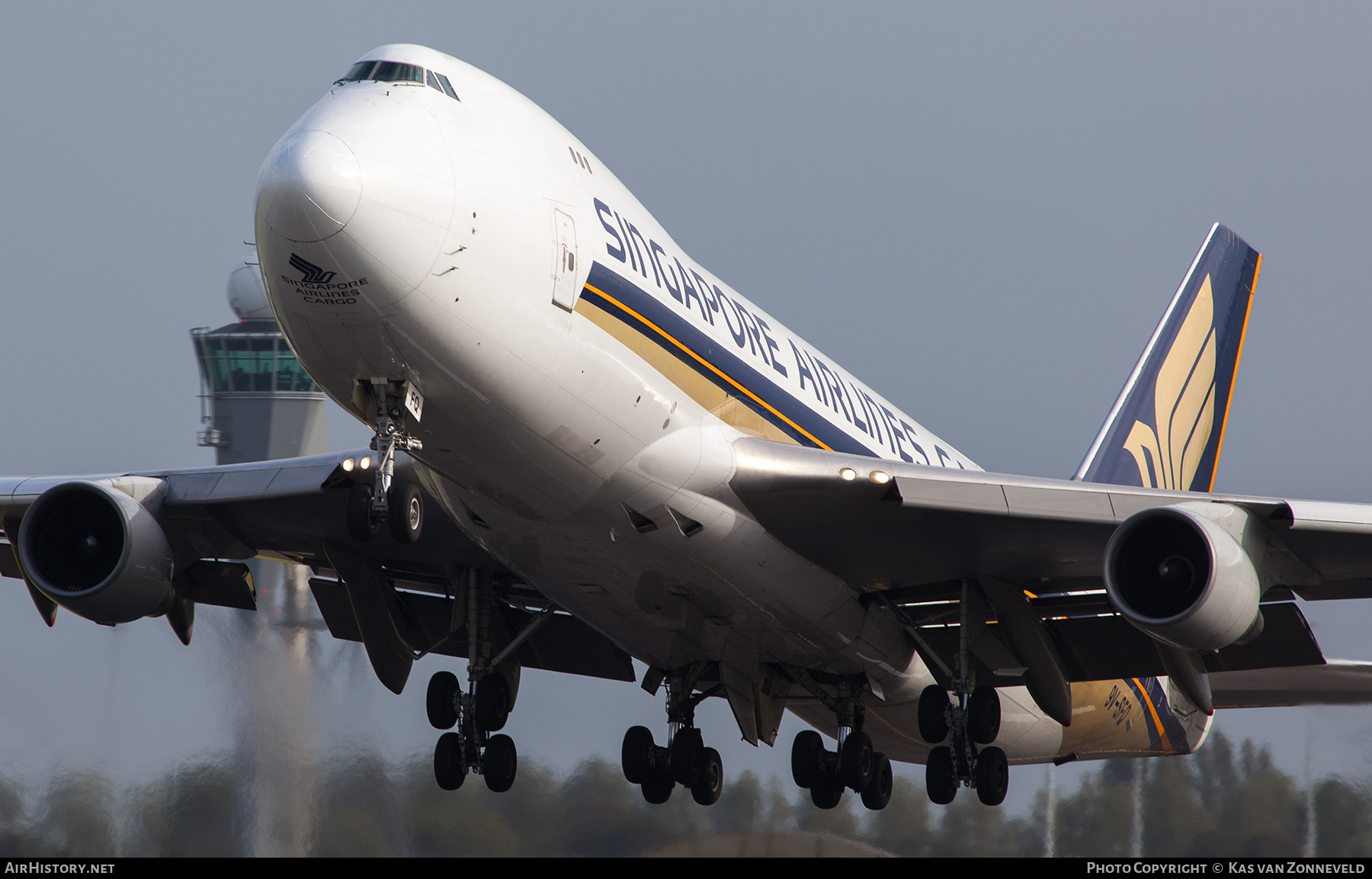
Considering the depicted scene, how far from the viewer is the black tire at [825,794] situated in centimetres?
1764

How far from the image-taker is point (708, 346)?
1301 cm

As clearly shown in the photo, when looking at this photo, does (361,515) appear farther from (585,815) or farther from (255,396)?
(255,396)

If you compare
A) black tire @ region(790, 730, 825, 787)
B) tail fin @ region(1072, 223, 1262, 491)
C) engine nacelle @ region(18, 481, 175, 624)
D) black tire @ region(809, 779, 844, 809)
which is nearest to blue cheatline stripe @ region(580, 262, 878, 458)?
black tire @ region(790, 730, 825, 787)

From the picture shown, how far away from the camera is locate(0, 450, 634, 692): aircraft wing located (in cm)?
1527

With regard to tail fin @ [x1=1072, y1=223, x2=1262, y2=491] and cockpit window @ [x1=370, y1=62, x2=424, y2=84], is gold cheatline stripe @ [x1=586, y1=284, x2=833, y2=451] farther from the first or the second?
tail fin @ [x1=1072, y1=223, x2=1262, y2=491]

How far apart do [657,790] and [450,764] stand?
3028mm

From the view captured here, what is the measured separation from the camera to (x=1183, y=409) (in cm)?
2269

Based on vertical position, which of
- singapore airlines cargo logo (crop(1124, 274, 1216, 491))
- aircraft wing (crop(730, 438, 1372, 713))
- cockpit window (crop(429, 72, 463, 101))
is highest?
singapore airlines cargo logo (crop(1124, 274, 1216, 491))

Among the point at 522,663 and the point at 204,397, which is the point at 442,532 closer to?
the point at 522,663

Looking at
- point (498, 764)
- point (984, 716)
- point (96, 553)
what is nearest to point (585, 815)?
point (498, 764)

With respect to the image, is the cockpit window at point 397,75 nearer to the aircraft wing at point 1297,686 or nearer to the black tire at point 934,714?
the black tire at point 934,714

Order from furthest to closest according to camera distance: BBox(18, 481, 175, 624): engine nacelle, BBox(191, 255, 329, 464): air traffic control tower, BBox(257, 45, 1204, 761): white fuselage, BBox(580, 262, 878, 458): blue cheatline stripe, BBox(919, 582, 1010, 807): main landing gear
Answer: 1. BBox(191, 255, 329, 464): air traffic control tower
2. BBox(919, 582, 1010, 807): main landing gear
3. BBox(18, 481, 175, 624): engine nacelle
4. BBox(580, 262, 878, 458): blue cheatline stripe
5. BBox(257, 45, 1204, 761): white fuselage

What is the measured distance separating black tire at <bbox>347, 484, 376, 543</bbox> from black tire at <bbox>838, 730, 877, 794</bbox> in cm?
834

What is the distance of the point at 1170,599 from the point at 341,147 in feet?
27.2
